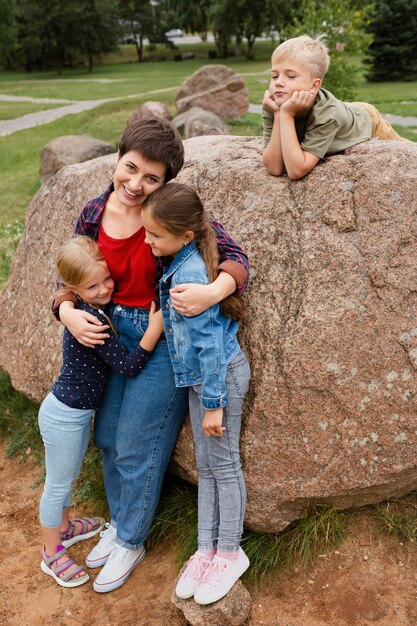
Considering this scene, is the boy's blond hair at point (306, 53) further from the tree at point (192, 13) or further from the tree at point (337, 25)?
the tree at point (192, 13)

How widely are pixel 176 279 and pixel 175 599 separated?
161cm

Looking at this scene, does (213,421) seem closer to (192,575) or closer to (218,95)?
(192,575)

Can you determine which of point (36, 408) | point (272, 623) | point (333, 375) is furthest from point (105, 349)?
point (36, 408)

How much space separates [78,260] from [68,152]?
28.9 ft

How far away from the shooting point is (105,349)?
3.12 meters

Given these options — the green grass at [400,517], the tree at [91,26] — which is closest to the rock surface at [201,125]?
the green grass at [400,517]

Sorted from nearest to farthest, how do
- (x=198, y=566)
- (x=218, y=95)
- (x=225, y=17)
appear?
(x=198, y=566), (x=218, y=95), (x=225, y=17)

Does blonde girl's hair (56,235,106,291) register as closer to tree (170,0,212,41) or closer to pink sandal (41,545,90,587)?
pink sandal (41,545,90,587)

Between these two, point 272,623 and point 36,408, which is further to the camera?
point 36,408

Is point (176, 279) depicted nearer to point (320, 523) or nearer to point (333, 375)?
point (333, 375)

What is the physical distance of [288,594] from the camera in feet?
10.6

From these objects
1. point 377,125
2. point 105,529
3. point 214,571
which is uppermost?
point 377,125

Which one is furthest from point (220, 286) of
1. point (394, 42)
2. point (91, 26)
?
point (91, 26)

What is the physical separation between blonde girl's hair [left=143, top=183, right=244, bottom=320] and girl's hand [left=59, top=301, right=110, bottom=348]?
0.62 metres
